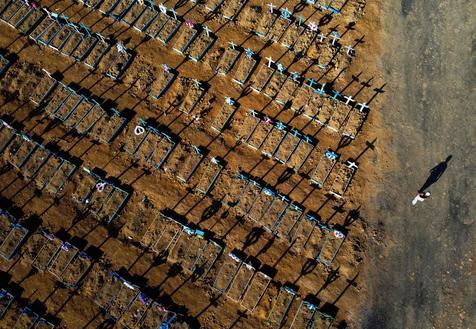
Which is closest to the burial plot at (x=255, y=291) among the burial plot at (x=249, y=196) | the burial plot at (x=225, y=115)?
the burial plot at (x=249, y=196)

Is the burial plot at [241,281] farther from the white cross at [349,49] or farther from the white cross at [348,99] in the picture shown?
the white cross at [349,49]

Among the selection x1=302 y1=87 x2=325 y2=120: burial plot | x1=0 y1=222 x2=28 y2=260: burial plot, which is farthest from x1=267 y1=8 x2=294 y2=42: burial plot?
x1=0 y1=222 x2=28 y2=260: burial plot

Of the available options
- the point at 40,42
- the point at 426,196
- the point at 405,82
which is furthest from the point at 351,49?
the point at 40,42

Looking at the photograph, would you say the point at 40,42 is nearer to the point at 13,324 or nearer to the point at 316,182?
the point at 13,324

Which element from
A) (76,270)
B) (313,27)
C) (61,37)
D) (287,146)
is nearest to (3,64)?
(61,37)

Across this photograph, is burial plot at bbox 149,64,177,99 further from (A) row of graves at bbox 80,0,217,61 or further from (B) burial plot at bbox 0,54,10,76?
(B) burial plot at bbox 0,54,10,76

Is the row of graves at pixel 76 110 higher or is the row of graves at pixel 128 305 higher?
the row of graves at pixel 76 110

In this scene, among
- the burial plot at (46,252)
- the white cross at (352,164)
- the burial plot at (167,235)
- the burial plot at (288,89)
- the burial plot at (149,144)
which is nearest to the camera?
the burial plot at (46,252)
